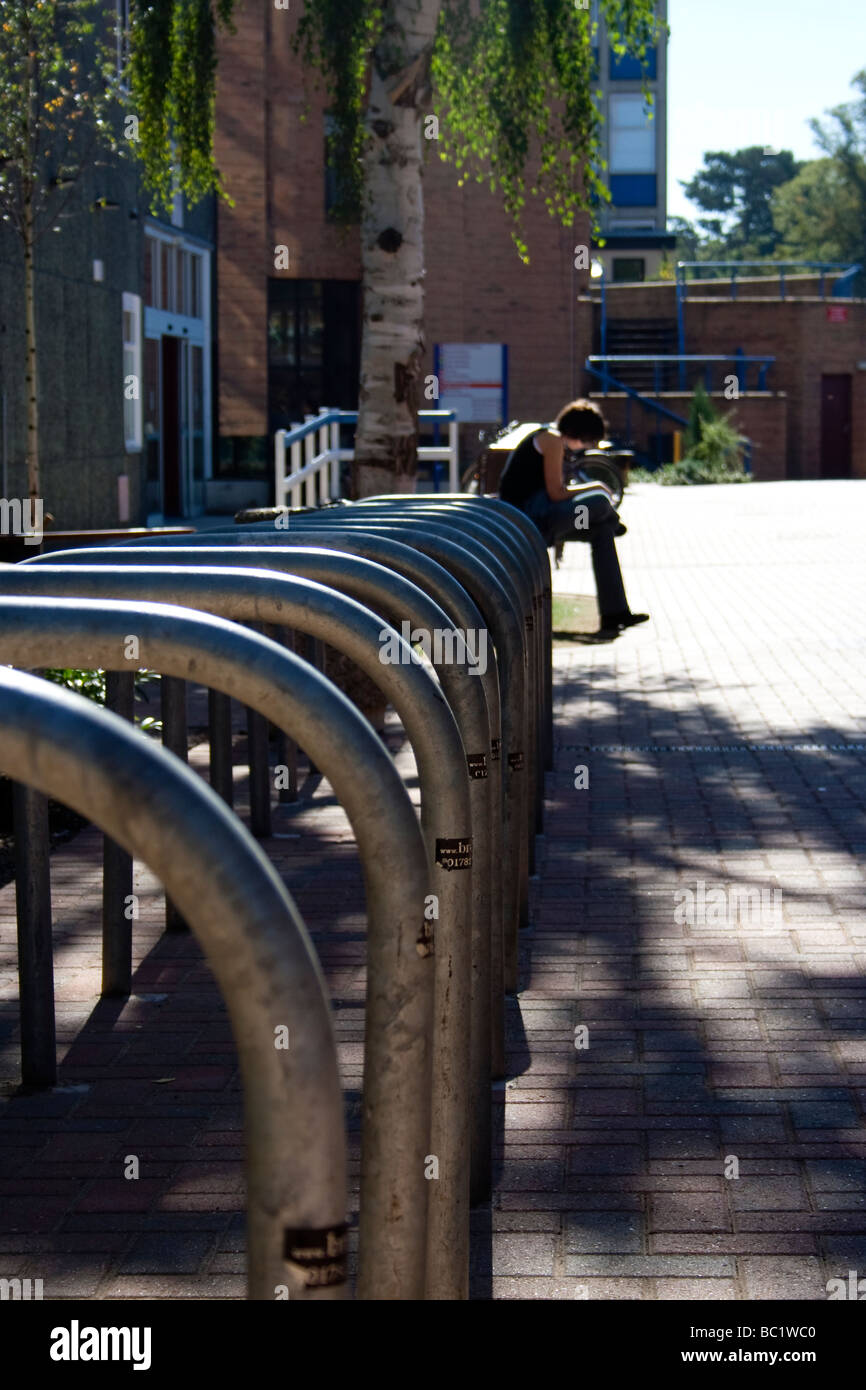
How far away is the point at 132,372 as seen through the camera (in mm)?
21859

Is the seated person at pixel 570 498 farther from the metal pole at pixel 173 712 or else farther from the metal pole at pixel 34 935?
the metal pole at pixel 34 935

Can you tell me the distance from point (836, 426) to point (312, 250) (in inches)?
631

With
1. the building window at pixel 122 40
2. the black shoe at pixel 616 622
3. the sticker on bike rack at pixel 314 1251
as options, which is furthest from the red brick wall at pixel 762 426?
the sticker on bike rack at pixel 314 1251

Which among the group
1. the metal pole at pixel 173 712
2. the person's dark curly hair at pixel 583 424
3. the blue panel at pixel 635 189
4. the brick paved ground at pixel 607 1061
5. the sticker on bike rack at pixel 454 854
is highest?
the blue panel at pixel 635 189

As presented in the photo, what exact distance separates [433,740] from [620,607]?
34.3 feet

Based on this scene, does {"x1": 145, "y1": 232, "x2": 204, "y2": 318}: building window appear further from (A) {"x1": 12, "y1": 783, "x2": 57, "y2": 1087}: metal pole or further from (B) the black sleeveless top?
(A) {"x1": 12, "y1": 783, "x2": 57, "y2": 1087}: metal pole

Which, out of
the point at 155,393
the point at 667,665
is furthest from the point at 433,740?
the point at 155,393

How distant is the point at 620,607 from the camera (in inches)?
518

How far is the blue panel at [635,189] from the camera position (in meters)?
56.2

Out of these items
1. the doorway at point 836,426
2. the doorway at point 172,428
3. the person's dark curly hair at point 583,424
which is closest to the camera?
the person's dark curly hair at point 583,424

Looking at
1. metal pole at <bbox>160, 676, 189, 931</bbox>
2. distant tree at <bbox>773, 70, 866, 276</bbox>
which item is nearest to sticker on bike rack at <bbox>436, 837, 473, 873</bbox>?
metal pole at <bbox>160, 676, 189, 931</bbox>

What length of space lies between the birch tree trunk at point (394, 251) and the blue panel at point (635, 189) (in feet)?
157

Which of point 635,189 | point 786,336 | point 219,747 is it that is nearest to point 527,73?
point 219,747

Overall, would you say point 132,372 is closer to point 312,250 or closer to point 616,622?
point 616,622
